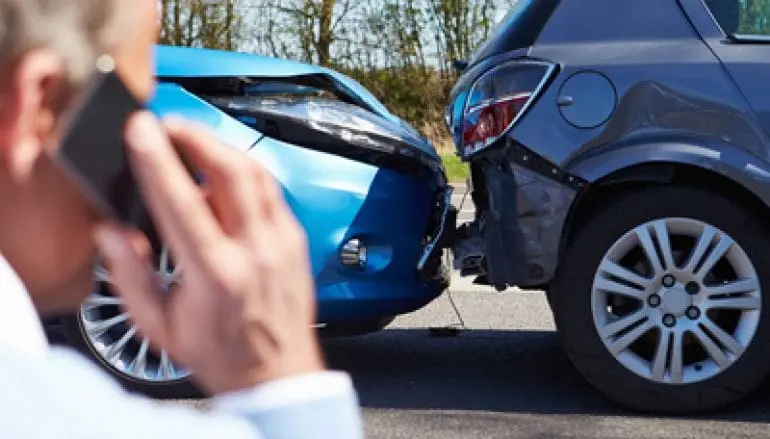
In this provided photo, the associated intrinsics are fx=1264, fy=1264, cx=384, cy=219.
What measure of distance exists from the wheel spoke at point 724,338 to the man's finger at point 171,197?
3.68m

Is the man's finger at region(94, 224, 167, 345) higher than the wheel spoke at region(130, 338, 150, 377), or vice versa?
the man's finger at region(94, 224, 167, 345)

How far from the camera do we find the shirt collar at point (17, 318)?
0.77 meters

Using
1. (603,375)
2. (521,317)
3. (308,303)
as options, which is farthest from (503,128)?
(308,303)

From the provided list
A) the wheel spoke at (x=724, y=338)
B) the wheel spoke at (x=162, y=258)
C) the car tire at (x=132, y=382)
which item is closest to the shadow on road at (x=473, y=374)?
the wheel spoke at (x=724, y=338)

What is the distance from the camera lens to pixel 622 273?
4.32 metres

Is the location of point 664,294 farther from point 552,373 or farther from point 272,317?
point 272,317

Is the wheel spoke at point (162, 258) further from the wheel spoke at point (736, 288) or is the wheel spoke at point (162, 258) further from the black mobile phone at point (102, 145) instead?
the wheel spoke at point (736, 288)

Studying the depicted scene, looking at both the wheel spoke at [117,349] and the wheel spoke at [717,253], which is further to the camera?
the wheel spoke at [117,349]

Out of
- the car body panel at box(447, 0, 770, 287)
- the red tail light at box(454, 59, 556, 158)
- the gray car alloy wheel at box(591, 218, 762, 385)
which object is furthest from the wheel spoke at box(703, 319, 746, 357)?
the red tail light at box(454, 59, 556, 158)

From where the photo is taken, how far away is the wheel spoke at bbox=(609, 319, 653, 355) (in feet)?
14.1

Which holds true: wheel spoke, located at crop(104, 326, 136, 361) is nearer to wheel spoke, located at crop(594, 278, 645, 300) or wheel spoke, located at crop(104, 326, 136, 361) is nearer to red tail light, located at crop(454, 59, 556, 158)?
red tail light, located at crop(454, 59, 556, 158)

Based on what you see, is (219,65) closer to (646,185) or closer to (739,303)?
(646,185)

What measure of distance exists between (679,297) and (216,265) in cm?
369

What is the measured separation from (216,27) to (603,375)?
1338 centimetres
